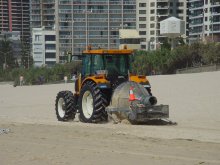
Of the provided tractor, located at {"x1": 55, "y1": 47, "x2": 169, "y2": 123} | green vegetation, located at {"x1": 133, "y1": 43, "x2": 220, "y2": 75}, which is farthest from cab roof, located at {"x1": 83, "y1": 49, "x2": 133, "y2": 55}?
green vegetation, located at {"x1": 133, "y1": 43, "x2": 220, "y2": 75}

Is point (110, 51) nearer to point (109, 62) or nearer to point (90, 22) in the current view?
point (109, 62)

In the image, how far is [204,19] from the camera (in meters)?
124

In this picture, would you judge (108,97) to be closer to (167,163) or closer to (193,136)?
(193,136)

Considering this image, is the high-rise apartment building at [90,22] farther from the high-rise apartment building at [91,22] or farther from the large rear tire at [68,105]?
the large rear tire at [68,105]

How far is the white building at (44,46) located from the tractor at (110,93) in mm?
130787

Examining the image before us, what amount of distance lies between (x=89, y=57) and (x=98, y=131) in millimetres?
3416

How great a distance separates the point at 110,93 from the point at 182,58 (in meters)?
51.2

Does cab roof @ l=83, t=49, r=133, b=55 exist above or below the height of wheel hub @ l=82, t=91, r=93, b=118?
above

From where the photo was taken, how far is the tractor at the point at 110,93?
586 inches

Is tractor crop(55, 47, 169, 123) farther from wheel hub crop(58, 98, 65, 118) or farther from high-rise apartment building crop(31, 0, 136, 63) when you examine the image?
high-rise apartment building crop(31, 0, 136, 63)

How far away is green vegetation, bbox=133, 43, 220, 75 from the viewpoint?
63219mm

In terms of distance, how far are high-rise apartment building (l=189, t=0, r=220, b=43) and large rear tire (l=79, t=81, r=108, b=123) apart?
321 ft

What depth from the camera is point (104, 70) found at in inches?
636

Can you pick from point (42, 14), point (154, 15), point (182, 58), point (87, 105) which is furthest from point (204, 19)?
point (87, 105)
